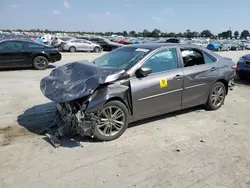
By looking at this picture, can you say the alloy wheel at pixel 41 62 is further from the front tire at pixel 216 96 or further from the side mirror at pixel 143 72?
the side mirror at pixel 143 72

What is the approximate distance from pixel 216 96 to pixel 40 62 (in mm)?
9086

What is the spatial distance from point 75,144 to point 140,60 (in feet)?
6.30

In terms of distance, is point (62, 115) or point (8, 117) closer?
point (62, 115)

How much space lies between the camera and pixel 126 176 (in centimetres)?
359

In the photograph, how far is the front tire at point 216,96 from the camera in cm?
644

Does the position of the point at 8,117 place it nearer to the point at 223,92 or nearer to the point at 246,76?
the point at 223,92

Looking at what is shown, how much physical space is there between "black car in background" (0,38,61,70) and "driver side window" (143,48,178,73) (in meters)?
8.88

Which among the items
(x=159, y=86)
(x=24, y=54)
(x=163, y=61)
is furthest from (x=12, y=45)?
(x=159, y=86)

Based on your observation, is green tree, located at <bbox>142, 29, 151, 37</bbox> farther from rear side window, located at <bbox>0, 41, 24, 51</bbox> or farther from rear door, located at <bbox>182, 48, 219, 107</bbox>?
rear door, located at <bbox>182, 48, 219, 107</bbox>

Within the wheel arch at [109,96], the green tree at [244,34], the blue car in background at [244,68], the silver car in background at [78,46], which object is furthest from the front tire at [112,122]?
the green tree at [244,34]

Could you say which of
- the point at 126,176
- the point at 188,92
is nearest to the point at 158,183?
the point at 126,176

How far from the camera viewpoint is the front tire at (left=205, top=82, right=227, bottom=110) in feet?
21.1

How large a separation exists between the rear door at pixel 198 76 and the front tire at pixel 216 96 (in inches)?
7.2

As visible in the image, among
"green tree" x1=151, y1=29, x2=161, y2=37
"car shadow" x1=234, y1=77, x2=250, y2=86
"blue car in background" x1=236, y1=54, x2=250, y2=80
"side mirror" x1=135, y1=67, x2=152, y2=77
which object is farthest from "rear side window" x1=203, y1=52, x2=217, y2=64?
"green tree" x1=151, y1=29, x2=161, y2=37
